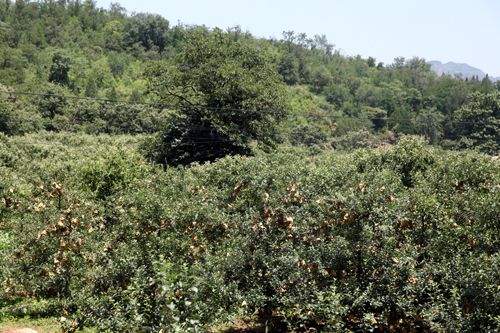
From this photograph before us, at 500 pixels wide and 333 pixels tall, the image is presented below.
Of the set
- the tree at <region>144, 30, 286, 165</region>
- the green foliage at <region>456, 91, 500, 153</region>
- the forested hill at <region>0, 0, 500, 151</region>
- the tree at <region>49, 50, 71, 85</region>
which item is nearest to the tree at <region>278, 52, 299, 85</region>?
the forested hill at <region>0, 0, 500, 151</region>

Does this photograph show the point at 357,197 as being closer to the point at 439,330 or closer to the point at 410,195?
the point at 410,195

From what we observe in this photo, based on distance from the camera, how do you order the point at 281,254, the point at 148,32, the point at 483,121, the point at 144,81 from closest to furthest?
the point at 281,254 → the point at 483,121 → the point at 144,81 → the point at 148,32

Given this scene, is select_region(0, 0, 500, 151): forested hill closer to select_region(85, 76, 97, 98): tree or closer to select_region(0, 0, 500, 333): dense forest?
select_region(85, 76, 97, 98): tree

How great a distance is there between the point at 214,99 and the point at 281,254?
1884cm

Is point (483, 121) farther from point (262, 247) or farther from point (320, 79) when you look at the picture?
point (262, 247)

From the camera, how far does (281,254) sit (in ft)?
30.0

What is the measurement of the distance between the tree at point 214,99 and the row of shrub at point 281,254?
604 inches

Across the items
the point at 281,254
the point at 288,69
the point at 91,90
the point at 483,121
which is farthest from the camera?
the point at 288,69

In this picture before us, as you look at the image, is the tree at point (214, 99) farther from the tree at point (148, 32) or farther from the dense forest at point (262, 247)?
the tree at point (148, 32)

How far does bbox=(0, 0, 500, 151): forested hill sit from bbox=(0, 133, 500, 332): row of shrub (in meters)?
43.2

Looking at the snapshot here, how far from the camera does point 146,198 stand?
896 cm

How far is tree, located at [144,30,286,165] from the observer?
2616 centimetres

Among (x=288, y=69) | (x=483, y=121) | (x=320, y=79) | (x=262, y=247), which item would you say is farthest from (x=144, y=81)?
(x=262, y=247)

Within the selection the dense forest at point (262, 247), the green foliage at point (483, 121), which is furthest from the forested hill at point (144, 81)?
the dense forest at point (262, 247)
